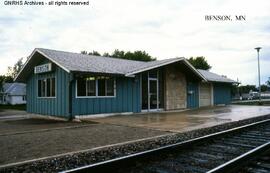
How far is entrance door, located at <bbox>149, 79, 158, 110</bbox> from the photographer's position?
17.1 meters

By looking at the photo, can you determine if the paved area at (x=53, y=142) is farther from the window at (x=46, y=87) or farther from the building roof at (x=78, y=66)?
the window at (x=46, y=87)

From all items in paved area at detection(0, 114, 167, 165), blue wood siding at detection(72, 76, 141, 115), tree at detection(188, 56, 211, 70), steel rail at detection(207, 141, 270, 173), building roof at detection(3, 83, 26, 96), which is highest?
tree at detection(188, 56, 211, 70)

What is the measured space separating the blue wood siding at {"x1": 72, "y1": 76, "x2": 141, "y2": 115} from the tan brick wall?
2789mm

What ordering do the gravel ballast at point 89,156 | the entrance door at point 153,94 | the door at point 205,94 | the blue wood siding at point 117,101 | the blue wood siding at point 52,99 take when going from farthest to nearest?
the door at point 205,94 → the entrance door at point 153,94 → the blue wood siding at point 52,99 → the blue wood siding at point 117,101 → the gravel ballast at point 89,156

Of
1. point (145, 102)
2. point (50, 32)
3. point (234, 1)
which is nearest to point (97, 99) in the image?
point (145, 102)

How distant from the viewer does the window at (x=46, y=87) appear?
14859mm

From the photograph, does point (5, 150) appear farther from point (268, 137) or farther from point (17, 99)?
point (17, 99)

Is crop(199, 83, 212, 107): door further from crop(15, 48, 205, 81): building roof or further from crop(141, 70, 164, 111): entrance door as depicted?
crop(141, 70, 164, 111): entrance door

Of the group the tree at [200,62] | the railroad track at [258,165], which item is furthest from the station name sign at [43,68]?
the tree at [200,62]

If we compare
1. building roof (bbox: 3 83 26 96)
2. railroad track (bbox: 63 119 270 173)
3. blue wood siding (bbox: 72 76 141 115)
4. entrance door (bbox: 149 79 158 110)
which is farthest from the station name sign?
building roof (bbox: 3 83 26 96)

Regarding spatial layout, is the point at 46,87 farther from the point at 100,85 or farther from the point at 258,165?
the point at 258,165

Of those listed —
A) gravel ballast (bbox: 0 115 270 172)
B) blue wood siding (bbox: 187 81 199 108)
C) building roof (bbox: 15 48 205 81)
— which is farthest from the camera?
blue wood siding (bbox: 187 81 199 108)

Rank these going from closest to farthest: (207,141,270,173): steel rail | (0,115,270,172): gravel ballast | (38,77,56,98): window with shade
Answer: (207,141,270,173): steel rail → (0,115,270,172): gravel ballast → (38,77,56,98): window with shade

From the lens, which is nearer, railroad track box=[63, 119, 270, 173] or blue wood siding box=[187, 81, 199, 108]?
railroad track box=[63, 119, 270, 173]
